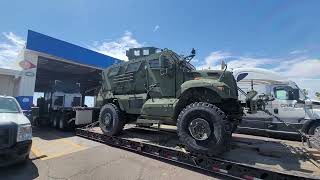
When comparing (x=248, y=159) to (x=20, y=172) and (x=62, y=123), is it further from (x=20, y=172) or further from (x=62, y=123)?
(x=62, y=123)

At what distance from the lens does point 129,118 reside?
29.5 feet

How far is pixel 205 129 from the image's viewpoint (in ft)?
18.8

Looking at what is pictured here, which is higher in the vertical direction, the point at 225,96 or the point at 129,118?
the point at 225,96

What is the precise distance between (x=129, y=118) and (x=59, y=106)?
6662mm

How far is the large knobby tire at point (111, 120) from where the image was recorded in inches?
332

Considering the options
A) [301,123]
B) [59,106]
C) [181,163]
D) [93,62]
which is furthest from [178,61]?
[93,62]

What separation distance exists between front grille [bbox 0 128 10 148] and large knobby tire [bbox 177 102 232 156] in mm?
3861

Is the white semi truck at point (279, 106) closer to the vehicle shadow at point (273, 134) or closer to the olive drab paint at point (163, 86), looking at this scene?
the vehicle shadow at point (273, 134)

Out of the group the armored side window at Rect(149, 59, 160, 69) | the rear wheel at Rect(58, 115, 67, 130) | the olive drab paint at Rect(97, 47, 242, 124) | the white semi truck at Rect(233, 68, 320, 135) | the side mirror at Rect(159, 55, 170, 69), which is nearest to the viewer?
the olive drab paint at Rect(97, 47, 242, 124)

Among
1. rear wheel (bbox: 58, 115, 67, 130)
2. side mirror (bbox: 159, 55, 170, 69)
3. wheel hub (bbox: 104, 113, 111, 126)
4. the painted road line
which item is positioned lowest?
the painted road line

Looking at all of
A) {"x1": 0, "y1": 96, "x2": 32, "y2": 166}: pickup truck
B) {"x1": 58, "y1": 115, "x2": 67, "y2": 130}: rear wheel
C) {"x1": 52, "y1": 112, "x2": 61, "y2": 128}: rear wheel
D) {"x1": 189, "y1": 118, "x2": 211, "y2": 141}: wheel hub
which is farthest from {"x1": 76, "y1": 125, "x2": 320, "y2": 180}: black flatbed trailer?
{"x1": 52, "y1": 112, "x2": 61, "y2": 128}: rear wheel

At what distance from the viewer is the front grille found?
5.37 m

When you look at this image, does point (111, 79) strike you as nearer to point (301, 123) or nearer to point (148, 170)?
point (148, 170)

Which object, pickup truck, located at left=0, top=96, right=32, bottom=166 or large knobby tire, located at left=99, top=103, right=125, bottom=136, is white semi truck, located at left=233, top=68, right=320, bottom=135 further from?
pickup truck, located at left=0, top=96, right=32, bottom=166
